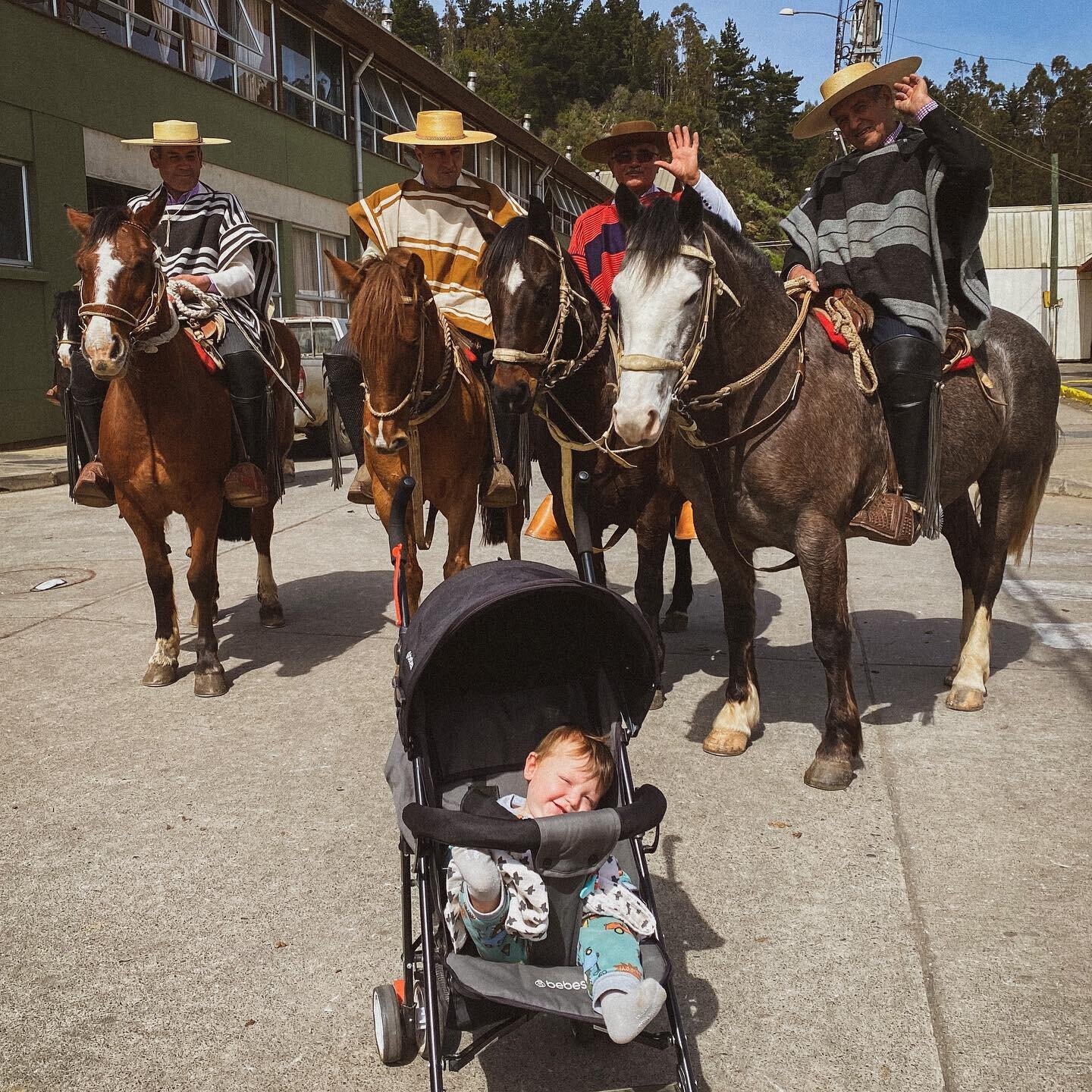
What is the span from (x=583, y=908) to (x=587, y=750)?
409mm

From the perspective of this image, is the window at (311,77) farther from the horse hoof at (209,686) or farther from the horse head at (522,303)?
the horse head at (522,303)

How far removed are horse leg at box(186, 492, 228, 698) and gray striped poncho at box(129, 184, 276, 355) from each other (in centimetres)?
105

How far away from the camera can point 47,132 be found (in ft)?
56.9

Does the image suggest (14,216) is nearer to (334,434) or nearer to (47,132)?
(47,132)

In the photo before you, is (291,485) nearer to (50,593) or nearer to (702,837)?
(50,593)

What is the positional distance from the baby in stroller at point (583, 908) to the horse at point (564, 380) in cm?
169

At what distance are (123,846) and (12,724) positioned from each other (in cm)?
163

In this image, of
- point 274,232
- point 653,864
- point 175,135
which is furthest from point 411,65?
point 653,864

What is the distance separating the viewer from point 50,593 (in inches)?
316

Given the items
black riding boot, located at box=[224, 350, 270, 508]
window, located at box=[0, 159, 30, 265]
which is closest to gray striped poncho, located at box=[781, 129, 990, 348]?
black riding boot, located at box=[224, 350, 270, 508]

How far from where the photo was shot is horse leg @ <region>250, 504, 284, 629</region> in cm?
739

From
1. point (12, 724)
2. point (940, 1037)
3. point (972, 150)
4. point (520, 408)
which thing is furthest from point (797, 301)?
point (12, 724)

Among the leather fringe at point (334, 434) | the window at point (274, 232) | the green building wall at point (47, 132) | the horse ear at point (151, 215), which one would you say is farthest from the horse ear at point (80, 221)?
the window at point (274, 232)

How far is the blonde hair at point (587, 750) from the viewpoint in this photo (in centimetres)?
291
